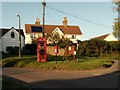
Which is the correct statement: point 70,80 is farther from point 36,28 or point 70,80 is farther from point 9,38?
point 36,28

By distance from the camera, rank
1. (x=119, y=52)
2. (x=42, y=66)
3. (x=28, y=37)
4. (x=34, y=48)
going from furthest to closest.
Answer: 1. (x=28, y=37)
2. (x=34, y=48)
3. (x=119, y=52)
4. (x=42, y=66)

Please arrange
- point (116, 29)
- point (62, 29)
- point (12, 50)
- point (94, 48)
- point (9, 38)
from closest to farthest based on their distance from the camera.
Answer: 1. point (94, 48)
2. point (116, 29)
3. point (12, 50)
4. point (9, 38)
5. point (62, 29)

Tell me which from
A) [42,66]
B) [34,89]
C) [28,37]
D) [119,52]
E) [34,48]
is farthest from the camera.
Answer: [28,37]

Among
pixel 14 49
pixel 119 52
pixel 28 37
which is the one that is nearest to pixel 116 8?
pixel 119 52

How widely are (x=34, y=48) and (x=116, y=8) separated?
19.5 metres

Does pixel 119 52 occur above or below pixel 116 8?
below

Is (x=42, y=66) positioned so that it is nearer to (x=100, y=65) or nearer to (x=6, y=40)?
(x=100, y=65)

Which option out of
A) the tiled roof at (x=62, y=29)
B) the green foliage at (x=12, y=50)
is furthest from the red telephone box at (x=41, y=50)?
the tiled roof at (x=62, y=29)

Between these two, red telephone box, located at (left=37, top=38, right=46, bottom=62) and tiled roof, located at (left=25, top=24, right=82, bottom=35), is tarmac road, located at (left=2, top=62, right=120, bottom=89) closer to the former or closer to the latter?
red telephone box, located at (left=37, top=38, right=46, bottom=62)

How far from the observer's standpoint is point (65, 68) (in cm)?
2469

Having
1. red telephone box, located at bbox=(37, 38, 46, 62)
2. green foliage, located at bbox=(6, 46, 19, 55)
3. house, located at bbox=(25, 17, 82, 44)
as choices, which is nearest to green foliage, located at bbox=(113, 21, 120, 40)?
red telephone box, located at bbox=(37, 38, 46, 62)

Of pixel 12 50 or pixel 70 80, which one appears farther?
pixel 12 50

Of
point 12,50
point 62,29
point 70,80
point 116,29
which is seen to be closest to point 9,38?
point 12,50

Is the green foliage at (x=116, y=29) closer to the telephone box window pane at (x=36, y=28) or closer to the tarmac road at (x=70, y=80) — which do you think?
the tarmac road at (x=70, y=80)
